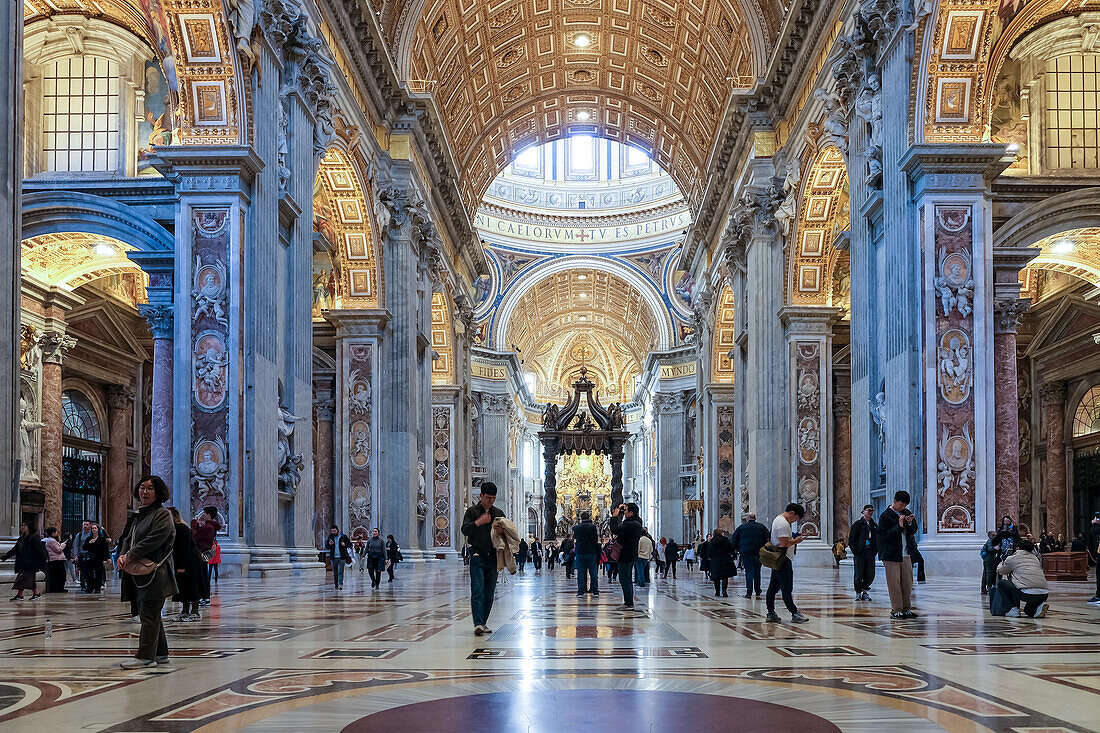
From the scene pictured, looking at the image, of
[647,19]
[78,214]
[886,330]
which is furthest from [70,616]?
[647,19]

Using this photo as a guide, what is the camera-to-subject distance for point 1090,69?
19.0 metres

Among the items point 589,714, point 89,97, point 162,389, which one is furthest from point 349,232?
point 589,714

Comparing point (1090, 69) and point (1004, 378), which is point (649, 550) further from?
point (1090, 69)

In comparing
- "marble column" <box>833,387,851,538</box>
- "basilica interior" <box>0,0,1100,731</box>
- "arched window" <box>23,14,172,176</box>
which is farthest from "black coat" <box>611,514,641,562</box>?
"arched window" <box>23,14,172,176</box>

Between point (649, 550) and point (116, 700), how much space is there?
13.7 m

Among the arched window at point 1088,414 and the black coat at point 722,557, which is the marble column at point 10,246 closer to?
the black coat at point 722,557

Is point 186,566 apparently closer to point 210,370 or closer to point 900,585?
point 900,585

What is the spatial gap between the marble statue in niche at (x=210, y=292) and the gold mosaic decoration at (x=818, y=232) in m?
12.6

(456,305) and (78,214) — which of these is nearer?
(78,214)

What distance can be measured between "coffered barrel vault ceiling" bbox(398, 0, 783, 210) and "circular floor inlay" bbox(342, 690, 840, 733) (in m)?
22.5

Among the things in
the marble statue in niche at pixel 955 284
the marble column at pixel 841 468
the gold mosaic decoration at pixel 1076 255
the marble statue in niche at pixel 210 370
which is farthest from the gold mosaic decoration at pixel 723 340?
the marble statue in niche at pixel 210 370

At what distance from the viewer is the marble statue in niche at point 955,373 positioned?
14.5 meters

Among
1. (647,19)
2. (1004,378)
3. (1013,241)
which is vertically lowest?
(1004,378)

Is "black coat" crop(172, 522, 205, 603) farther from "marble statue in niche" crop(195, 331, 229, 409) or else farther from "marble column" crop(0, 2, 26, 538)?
"marble statue in niche" crop(195, 331, 229, 409)
